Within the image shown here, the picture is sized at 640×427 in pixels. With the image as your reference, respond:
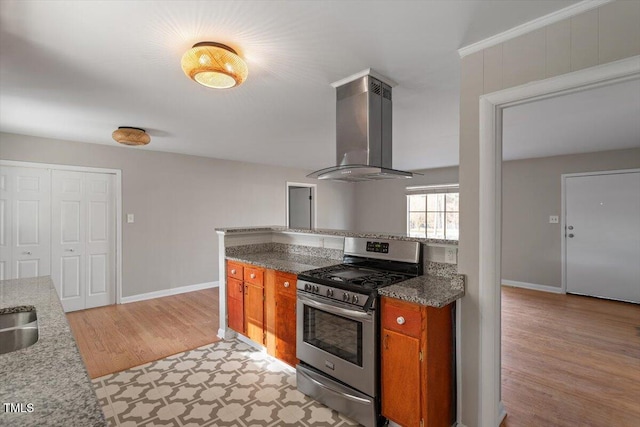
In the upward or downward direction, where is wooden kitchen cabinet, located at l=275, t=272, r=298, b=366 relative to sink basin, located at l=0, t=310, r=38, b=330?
downward

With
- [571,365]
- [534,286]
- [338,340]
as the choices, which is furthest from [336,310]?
[534,286]

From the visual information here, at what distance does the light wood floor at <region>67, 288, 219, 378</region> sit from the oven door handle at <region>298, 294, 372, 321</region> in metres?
1.56

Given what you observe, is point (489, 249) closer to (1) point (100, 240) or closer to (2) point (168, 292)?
(2) point (168, 292)

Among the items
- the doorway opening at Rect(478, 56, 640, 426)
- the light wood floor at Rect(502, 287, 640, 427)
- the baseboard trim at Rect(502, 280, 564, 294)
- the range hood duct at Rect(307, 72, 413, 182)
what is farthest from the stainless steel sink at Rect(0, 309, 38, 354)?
the baseboard trim at Rect(502, 280, 564, 294)

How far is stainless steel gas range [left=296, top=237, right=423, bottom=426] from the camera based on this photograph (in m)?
1.89

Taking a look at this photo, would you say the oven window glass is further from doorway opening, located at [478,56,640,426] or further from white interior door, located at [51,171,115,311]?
white interior door, located at [51,171,115,311]

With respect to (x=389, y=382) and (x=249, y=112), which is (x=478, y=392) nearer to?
(x=389, y=382)

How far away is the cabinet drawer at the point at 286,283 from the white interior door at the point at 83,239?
3219mm

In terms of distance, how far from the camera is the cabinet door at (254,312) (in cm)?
285

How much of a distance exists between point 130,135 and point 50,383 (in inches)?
126

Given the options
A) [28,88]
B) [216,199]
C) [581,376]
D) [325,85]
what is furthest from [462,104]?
[216,199]

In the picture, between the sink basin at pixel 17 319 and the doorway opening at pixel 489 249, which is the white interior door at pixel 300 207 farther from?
the sink basin at pixel 17 319

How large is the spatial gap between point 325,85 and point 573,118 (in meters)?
2.68

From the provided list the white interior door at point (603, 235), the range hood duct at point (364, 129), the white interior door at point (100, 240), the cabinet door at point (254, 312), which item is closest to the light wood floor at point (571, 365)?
the white interior door at point (603, 235)
